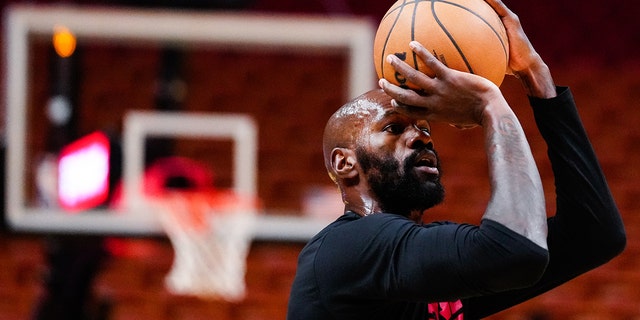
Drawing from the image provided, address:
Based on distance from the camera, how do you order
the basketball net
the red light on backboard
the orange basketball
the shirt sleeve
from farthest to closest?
the red light on backboard
the basketball net
the shirt sleeve
the orange basketball

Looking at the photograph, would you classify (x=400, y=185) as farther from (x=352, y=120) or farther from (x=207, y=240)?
(x=207, y=240)

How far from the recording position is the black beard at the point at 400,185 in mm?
2320

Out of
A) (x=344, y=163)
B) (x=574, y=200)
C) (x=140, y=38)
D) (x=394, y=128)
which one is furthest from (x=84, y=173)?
(x=574, y=200)

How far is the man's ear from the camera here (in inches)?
95.6

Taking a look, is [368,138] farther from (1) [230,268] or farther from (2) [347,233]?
(1) [230,268]

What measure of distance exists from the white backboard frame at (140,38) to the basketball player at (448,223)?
10.1 ft

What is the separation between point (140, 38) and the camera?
5559 millimetres

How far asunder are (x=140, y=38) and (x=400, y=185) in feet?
11.5

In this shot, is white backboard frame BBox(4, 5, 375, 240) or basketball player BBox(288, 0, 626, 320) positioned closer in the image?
basketball player BBox(288, 0, 626, 320)

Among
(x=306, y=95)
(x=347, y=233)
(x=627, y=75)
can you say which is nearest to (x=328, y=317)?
(x=347, y=233)

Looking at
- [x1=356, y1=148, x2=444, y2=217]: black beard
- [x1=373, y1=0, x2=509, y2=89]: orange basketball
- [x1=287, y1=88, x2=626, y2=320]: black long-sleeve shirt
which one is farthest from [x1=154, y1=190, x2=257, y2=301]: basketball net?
[x1=373, y1=0, x2=509, y2=89]: orange basketball

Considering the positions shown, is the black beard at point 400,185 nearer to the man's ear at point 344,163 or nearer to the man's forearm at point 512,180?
the man's ear at point 344,163

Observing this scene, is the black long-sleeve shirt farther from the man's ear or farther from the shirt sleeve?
the man's ear

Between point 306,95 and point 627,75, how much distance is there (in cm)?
326
